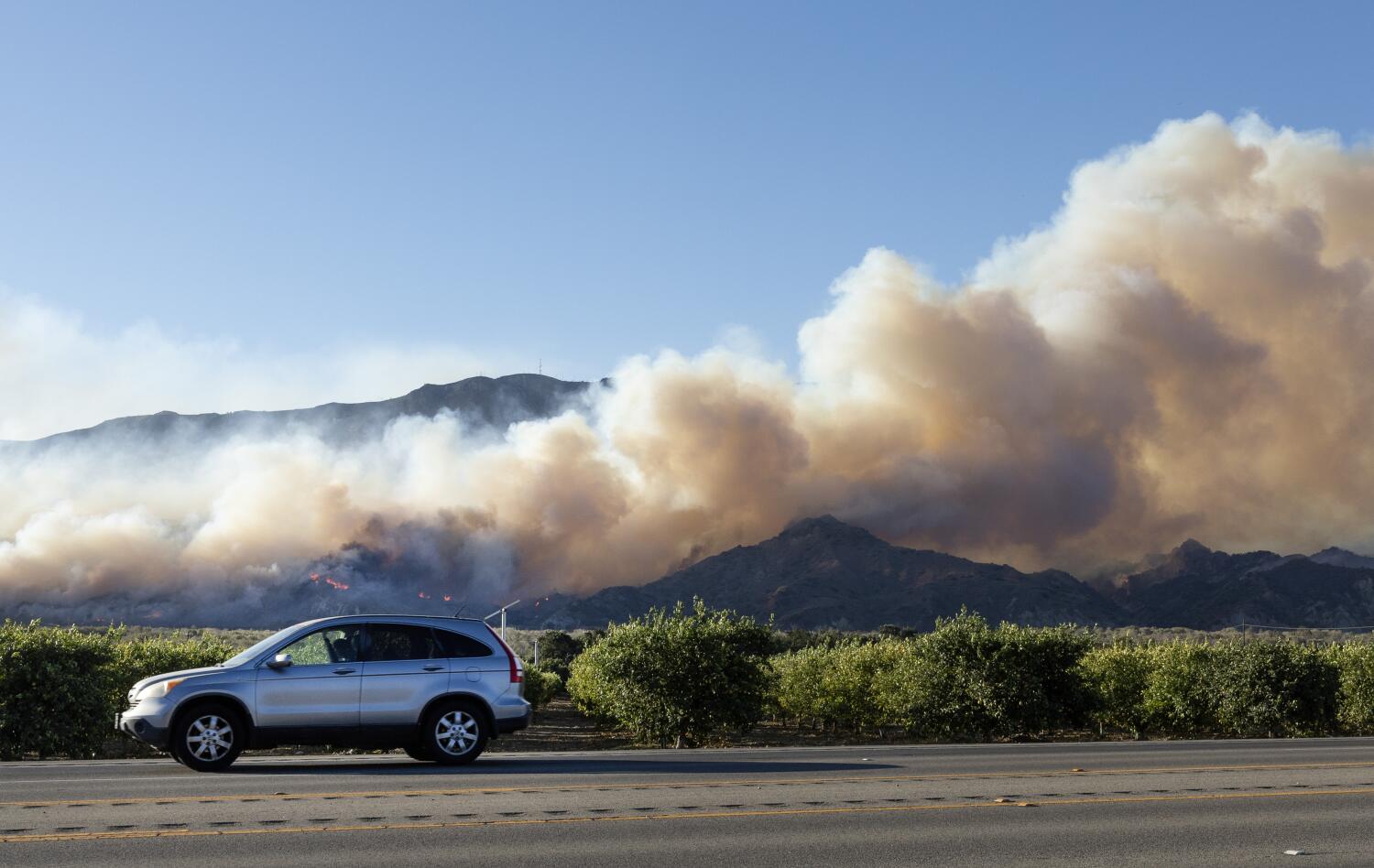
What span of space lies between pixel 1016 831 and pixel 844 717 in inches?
1244

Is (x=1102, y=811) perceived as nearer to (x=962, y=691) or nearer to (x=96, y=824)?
(x=96, y=824)

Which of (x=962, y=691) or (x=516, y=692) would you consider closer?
(x=516, y=692)

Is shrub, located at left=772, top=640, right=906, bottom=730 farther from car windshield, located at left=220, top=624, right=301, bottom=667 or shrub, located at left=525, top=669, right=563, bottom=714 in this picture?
car windshield, located at left=220, top=624, right=301, bottom=667

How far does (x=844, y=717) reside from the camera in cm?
4238

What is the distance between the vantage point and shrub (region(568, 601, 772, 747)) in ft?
95.6

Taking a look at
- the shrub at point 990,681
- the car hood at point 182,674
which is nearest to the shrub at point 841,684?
the shrub at point 990,681

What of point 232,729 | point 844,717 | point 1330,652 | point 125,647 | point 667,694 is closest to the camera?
point 232,729

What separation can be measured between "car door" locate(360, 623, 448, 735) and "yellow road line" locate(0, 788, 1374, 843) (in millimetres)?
4926

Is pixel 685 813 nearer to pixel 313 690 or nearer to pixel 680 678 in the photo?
pixel 313 690

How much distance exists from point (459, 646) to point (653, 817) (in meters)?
5.57

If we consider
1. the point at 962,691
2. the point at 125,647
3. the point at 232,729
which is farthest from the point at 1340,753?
A: the point at 125,647

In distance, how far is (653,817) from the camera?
472 inches

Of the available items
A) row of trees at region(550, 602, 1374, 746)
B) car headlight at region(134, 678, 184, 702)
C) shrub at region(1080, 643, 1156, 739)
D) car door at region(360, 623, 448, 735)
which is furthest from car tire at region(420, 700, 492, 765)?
shrub at region(1080, 643, 1156, 739)

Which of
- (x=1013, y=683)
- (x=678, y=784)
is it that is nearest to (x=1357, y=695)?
(x=1013, y=683)
